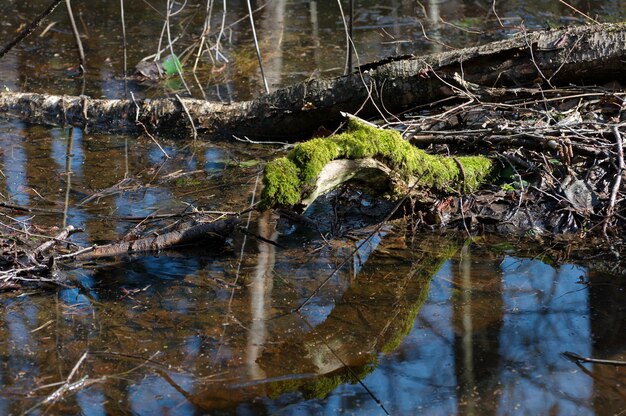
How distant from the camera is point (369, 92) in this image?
6891 mm

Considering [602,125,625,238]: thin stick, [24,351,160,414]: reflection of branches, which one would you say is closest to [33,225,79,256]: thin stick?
[24,351,160,414]: reflection of branches

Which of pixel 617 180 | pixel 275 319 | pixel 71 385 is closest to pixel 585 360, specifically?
pixel 275 319

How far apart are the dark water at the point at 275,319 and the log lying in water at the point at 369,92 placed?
76cm

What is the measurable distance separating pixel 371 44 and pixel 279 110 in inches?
158

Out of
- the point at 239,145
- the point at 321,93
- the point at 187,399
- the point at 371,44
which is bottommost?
the point at 187,399

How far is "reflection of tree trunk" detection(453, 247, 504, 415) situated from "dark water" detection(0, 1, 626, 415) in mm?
11

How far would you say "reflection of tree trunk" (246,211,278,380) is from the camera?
4301 millimetres

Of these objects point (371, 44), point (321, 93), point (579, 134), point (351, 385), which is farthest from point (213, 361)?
point (371, 44)

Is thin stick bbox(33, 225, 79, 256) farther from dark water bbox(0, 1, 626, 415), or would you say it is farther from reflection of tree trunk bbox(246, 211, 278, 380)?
reflection of tree trunk bbox(246, 211, 278, 380)

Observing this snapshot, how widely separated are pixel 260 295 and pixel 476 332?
130 cm

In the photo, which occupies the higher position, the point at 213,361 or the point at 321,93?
the point at 321,93

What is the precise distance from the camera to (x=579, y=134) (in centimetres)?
584

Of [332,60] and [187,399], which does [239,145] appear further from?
[187,399]

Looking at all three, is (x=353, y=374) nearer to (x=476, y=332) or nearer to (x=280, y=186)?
(x=476, y=332)
